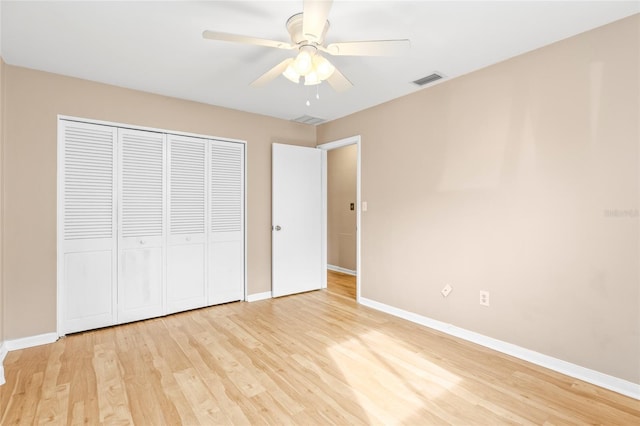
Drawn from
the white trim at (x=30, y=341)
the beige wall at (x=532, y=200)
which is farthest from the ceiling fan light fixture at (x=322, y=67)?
the white trim at (x=30, y=341)

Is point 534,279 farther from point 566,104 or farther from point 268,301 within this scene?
point 268,301

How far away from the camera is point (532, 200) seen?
2.50 meters

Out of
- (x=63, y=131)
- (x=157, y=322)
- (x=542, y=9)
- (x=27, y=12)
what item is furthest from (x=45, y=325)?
(x=542, y=9)

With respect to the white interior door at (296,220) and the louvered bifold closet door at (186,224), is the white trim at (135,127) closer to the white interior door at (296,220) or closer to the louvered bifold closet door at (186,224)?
the louvered bifold closet door at (186,224)

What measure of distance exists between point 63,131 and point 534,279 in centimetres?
430

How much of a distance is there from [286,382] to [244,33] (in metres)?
2.49

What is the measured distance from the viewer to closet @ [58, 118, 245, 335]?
3.00 m

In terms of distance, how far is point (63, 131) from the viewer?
295 cm

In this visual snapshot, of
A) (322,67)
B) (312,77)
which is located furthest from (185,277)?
(322,67)

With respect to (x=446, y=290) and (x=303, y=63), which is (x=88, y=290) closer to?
(x=303, y=63)

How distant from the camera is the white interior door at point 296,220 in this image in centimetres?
426

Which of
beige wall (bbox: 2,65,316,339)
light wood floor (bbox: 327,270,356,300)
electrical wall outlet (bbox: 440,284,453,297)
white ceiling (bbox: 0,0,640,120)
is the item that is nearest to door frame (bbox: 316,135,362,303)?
light wood floor (bbox: 327,270,356,300)

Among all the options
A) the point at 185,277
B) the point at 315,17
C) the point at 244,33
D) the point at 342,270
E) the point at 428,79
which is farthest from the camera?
the point at 342,270

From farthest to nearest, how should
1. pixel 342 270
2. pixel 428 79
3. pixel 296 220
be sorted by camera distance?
pixel 342 270 → pixel 296 220 → pixel 428 79
